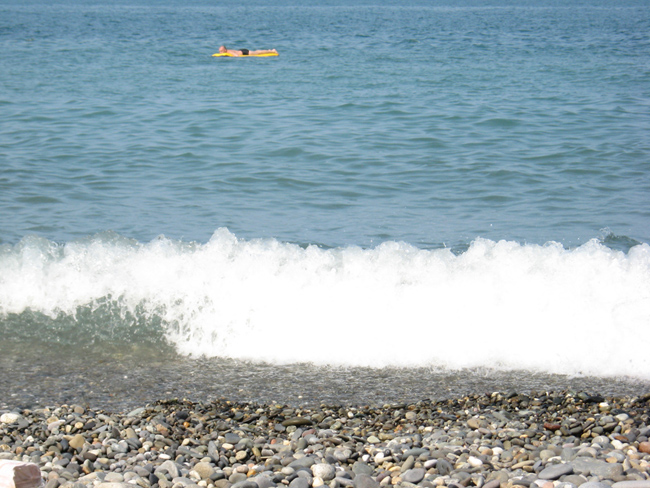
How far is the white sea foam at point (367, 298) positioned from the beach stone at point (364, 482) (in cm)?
210

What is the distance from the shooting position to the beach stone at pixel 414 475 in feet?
12.3

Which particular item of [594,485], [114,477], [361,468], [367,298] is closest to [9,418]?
[114,477]

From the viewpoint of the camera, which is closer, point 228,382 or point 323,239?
point 228,382

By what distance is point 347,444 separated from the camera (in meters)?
4.25

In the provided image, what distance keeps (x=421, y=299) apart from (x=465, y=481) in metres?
3.01

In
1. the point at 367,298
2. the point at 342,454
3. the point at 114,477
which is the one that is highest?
the point at 367,298

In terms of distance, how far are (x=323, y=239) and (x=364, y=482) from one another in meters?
5.00

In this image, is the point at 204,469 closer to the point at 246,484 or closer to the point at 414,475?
the point at 246,484

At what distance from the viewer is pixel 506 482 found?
3697 mm

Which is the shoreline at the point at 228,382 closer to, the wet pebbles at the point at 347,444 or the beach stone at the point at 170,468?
the wet pebbles at the point at 347,444

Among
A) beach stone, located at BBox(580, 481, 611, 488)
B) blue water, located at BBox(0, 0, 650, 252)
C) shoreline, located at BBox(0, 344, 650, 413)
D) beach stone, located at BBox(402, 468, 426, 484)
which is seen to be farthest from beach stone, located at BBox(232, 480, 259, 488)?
blue water, located at BBox(0, 0, 650, 252)

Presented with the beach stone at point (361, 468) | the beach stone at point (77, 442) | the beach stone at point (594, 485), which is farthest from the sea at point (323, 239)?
the beach stone at point (594, 485)

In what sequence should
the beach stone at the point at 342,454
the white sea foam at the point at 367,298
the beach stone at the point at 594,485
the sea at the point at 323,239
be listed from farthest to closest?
the white sea foam at the point at 367,298 < the sea at the point at 323,239 < the beach stone at the point at 342,454 < the beach stone at the point at 594,485

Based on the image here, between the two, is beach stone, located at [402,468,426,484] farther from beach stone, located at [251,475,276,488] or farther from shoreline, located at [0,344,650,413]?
shoreline, located at [0,344,650,413]
